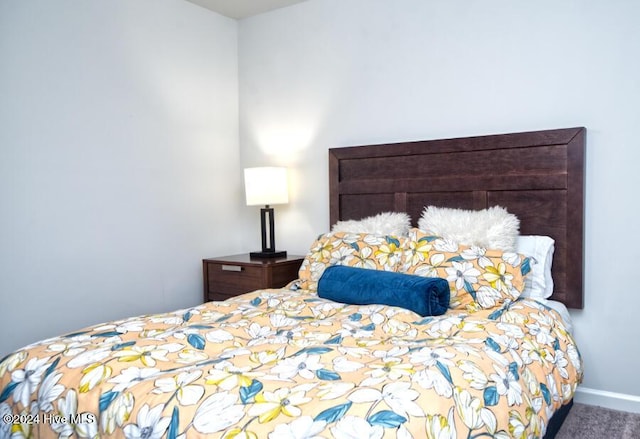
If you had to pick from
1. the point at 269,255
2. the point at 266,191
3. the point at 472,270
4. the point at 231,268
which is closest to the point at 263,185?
the point at 266,191

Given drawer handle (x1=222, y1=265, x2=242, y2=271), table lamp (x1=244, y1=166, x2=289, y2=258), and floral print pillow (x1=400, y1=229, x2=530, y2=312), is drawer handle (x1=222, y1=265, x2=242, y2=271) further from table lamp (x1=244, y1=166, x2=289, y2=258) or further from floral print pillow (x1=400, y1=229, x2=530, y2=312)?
floral print pillow (x1=400, y1=229, x2=530, y2=312)

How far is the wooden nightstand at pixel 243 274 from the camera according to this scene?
3.20m

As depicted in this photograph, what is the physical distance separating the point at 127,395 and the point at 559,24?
2578mm

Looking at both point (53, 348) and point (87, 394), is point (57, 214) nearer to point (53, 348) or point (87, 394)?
point (53, 348)

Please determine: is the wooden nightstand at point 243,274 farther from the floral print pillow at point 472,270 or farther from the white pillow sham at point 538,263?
the white pillow sham at point 538,263

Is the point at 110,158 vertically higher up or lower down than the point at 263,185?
higher up

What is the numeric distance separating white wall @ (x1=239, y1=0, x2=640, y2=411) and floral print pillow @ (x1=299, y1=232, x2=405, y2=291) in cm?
66

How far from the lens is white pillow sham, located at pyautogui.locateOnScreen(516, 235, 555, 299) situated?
2498mm

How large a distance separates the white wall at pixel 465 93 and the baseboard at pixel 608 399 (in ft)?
0.06

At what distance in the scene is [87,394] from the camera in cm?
135

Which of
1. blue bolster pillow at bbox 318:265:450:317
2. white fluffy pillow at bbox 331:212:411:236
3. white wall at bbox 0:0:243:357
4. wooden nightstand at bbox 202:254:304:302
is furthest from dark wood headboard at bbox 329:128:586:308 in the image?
white wall at bbox 0:0:243:357

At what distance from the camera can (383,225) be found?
2.89 m

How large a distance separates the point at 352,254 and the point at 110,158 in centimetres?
149

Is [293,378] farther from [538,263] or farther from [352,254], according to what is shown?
[538,263]
